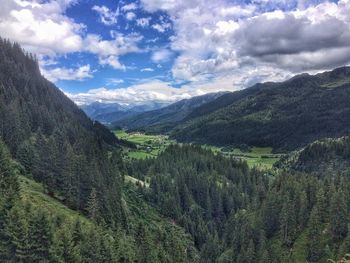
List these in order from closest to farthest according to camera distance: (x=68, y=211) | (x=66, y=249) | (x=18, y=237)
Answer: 1. (x=18, y=237)
2. (x=66, y=249)
3. (x=68, y=211)

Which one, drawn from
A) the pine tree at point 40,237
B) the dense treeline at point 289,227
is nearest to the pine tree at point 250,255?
the dense treeline at point 289,227

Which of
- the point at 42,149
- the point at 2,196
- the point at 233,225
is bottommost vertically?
the point at 233,225

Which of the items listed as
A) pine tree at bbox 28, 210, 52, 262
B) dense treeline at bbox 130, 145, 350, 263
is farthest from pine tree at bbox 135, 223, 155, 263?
dense treeline at bbox 130, 145, 350, 263

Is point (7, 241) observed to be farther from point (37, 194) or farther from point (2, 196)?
point (37, 194)

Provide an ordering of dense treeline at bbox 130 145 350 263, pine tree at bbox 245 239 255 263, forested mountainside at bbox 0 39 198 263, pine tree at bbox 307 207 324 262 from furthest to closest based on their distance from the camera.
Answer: pine tree at bbox 245 239 255 263 < dense treeline at bbox 130 145 350 263 < pine tree at bbox 307 207 324 262 < forested mountainside at bbox 0 39 198 263

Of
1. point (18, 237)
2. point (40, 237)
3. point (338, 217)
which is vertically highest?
point (18, 237)

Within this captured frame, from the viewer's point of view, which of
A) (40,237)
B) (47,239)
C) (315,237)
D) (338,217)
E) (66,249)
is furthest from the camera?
(338,217)

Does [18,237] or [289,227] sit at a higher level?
[18,237]

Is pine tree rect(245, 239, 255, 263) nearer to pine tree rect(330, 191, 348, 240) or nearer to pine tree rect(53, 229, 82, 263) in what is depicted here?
pine tree rect(330, 191, 348, 240)

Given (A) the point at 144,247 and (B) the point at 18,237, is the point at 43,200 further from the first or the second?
(A) the point at 144,247

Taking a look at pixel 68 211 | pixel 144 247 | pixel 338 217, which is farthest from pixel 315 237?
pixel 68 211

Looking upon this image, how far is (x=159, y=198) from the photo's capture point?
185875 mm

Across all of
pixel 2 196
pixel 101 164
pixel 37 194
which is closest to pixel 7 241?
pixel 2 196

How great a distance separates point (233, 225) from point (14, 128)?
10131 centimetres
